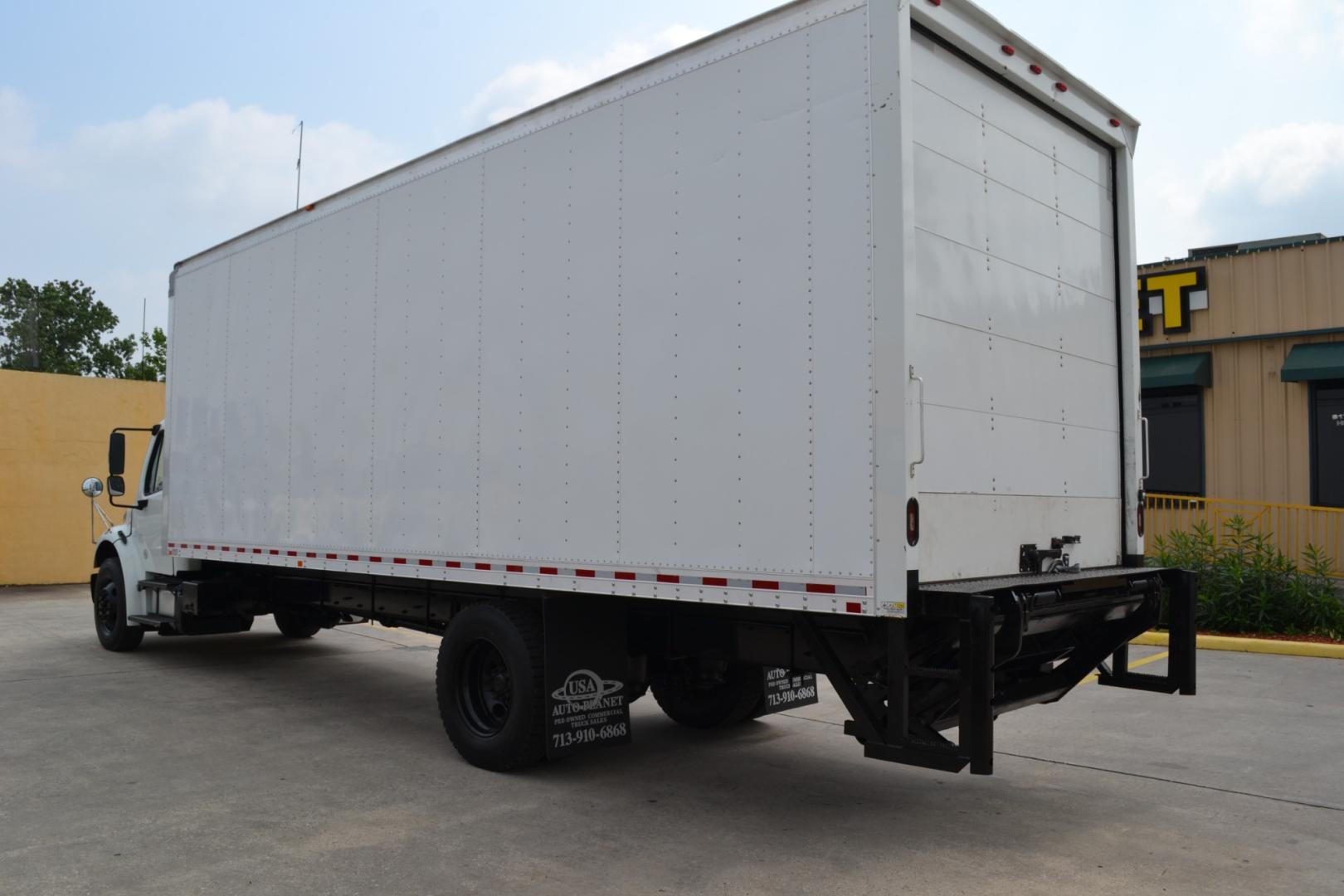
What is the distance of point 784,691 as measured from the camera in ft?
23.5

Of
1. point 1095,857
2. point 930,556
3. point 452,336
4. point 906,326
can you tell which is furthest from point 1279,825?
point 452,336

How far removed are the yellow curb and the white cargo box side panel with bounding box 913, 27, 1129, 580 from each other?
521 centimetres

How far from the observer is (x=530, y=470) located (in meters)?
6.07

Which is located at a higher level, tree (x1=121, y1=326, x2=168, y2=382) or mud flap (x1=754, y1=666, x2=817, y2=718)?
tree (x1=121, y1=326, x2=168, y2=382)

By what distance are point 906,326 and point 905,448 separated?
0.52 m

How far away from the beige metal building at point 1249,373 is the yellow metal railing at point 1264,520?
15.3 inches

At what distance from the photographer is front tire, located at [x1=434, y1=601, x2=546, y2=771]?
6.02m

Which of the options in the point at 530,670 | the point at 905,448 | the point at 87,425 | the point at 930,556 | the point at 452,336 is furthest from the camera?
the point at 87,425

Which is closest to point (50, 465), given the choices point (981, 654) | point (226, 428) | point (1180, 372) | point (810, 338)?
point (226, 428)

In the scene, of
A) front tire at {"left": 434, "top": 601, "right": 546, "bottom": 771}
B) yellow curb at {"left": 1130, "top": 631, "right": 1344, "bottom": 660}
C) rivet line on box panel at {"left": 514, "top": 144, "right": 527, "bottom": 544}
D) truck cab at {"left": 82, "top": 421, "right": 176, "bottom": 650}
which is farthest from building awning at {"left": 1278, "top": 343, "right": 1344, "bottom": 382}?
truck cab at {"left": 82, "top": 421, "right": 176, "bottom": 650}

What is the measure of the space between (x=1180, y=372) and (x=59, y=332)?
70384 millimetres

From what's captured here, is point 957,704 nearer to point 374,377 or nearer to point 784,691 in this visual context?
point 784,691

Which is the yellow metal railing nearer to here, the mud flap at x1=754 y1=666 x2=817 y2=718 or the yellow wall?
the mud flap at x1=754 y1=666 x2=817 y2=718

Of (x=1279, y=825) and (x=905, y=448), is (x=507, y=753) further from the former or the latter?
(x=1279, y=825)
